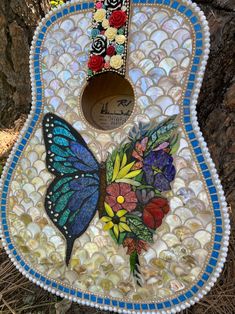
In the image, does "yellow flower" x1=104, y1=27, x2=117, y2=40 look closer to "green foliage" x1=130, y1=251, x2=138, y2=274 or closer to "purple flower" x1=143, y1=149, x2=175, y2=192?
"purple flower" x1=143, y1=149, x2=175, y2=192

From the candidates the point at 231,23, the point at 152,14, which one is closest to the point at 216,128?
the point at 231,23

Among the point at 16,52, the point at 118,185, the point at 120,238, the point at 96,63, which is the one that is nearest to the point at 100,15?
the point at 96,63

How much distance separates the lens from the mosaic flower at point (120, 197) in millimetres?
971

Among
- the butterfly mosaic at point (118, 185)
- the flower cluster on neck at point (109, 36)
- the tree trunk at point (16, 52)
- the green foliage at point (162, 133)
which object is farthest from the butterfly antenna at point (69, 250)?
the tree trunk at point (16, 52)

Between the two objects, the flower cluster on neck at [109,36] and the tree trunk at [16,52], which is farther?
the tree trunk at [16,52]

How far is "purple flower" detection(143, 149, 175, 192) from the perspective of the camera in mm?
939

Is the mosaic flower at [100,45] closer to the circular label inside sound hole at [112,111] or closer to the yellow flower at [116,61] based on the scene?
the yellow flower at [116,61]

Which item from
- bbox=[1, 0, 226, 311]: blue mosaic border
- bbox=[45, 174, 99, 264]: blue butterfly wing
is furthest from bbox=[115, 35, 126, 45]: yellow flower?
bbox=[45, 174, 99, 264]: blue butterfly wing

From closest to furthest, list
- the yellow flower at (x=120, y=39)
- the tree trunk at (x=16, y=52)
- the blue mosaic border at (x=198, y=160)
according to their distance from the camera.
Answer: the blue mosaic border at (x=198, y=160)
the yellow flower at (x=120, y=39)
the tree trunk at (x=16, y=52)

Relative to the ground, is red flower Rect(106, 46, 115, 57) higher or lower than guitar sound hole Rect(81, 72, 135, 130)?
higher

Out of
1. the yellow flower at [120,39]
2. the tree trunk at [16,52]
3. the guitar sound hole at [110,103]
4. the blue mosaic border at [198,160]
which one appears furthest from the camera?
the tree trunk at [16,52]

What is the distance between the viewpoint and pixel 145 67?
982 mm

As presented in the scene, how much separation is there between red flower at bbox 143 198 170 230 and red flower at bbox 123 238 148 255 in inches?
2.1

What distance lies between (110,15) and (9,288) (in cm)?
108
